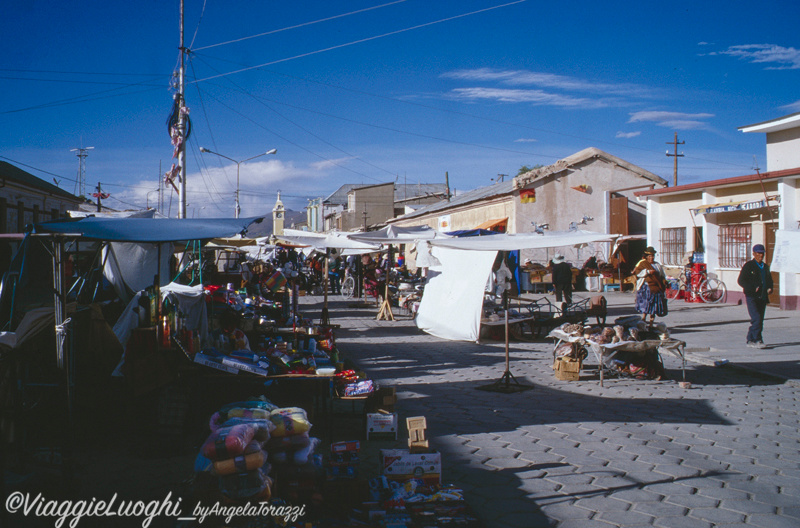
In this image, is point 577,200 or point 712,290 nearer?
point 712,290

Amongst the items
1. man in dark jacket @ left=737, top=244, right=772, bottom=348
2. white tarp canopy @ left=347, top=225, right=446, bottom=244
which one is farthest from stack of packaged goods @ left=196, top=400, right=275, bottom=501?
man in dark jacket @ left=737, top=244, right=772, bottom=348

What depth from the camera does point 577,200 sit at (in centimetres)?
2691

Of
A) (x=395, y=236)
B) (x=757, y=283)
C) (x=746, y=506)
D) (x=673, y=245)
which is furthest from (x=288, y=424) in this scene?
(x=673, y=245)

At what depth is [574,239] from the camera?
29.7ft

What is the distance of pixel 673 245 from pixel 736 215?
3004mm

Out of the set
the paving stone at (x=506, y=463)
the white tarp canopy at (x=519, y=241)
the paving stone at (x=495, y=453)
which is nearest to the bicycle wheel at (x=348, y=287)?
the white tarp canopy at (x=519, y=241)

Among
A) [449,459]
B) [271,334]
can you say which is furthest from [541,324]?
[449,459]

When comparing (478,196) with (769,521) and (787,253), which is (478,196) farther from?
(769,521)

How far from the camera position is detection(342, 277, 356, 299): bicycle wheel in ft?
83.8

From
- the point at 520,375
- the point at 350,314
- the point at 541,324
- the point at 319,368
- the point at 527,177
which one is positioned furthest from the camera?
the point at 527,177

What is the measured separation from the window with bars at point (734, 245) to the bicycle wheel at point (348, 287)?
1411 cm

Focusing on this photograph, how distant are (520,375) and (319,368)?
3866 millimetres

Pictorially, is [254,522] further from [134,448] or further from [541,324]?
[541,324]

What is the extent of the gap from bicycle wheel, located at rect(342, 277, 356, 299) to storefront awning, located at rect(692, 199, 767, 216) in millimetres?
13685
